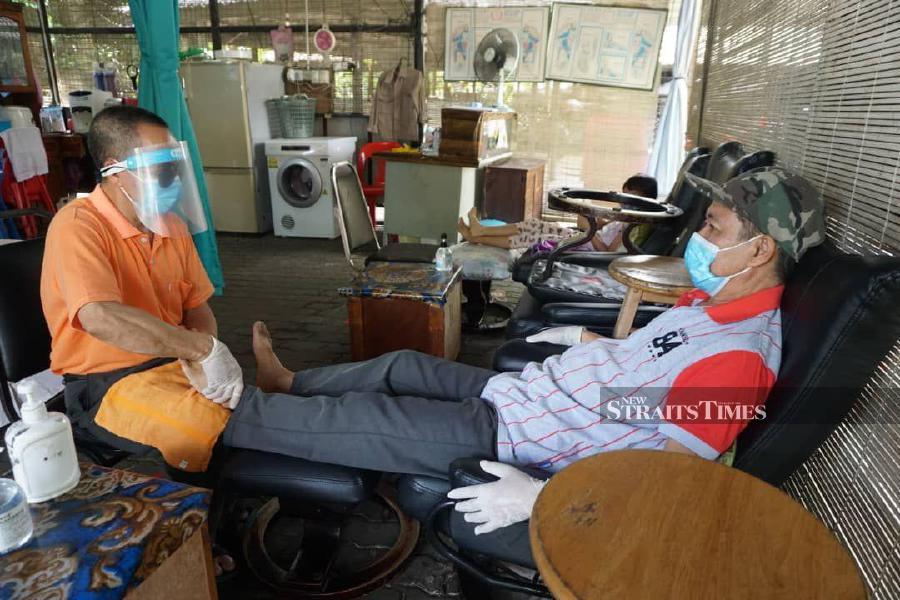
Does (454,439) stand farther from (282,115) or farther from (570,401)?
(282,115)

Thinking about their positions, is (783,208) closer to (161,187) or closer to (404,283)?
(161,187)

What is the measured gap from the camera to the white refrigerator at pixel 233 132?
5414 mm

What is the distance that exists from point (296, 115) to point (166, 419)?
4.98m

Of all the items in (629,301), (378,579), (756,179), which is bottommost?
(378,579)

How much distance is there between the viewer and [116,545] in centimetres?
78

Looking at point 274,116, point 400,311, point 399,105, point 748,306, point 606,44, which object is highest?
point 606,44

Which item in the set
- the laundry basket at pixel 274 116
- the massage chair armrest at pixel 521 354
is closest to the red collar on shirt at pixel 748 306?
the massage chair armrest at pixel 521 354

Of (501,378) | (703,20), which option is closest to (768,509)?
(501,378)

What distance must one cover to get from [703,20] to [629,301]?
3134mm

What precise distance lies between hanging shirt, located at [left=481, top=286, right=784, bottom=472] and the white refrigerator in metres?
4.84

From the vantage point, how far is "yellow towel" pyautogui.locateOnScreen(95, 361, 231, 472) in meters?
1.32

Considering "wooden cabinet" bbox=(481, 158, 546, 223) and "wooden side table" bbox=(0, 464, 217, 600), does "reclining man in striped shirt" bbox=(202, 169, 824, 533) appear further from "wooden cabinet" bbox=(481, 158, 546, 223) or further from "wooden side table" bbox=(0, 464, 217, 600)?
"wooden cabinet" bbox=(481, 158, 546, 223)

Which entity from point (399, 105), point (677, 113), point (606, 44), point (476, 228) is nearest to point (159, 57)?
point (476, 228)

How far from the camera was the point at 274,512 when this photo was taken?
1826 millimetres
